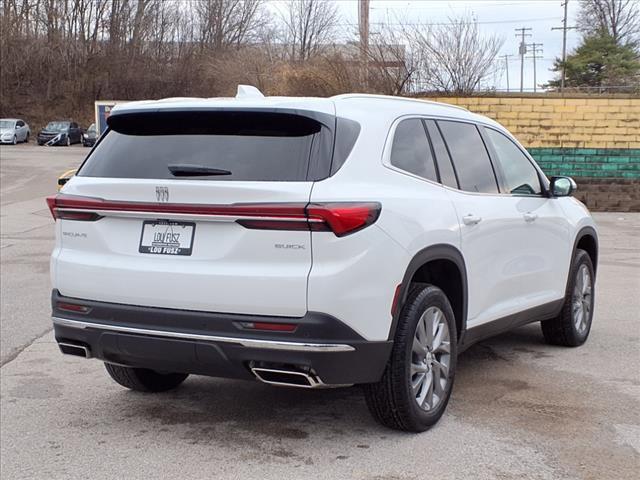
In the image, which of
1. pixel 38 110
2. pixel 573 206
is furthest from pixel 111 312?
pixel 38 110

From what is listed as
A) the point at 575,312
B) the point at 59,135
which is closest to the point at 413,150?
the point at 575,312

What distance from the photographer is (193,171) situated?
415 cm

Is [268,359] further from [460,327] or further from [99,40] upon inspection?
[99,40]

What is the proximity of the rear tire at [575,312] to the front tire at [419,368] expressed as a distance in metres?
2.06

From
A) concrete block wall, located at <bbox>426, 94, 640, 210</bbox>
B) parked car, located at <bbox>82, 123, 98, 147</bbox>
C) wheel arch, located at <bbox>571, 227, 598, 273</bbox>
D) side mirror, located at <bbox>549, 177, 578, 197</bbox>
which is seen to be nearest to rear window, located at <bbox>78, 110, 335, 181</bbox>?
side mirror, located at <bbox>549, 177, 578, 197</bbox>

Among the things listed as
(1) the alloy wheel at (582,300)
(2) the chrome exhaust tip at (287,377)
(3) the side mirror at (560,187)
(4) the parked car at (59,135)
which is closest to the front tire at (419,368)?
(2) the chrome exhaust tip at (287,377)

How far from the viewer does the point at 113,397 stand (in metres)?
5.37

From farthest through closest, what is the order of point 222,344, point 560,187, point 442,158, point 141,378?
1. point 560,187
2. point 141,378
3. point 442,158
4. point 222,344

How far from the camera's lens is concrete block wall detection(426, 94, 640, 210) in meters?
19.0

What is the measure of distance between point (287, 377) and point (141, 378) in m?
1.61

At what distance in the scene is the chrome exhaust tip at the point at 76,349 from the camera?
4.43 m

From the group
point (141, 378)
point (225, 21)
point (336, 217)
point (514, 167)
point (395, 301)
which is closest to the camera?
point (336, 217)

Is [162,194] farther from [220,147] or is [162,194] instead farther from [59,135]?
[59,135]

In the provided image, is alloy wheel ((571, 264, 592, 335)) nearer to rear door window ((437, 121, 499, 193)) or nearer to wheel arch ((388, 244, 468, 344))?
rear door window ((437, 121, 499, 193))
